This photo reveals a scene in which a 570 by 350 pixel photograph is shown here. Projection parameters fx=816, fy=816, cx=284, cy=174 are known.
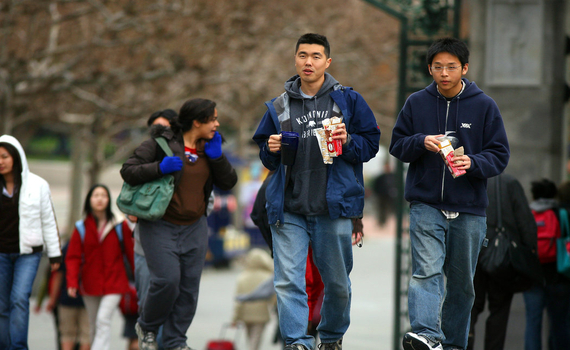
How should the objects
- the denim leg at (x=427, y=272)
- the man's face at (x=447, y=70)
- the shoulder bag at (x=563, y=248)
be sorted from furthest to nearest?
the shoulder bag at (x=563, y=248)
the man's face at (x=447, y=70)
the denim leg at (x=427, y=272)

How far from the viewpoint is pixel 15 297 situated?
6.45m

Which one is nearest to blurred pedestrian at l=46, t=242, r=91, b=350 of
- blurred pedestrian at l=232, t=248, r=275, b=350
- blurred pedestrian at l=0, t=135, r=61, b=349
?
blurred pedestrian at l=0, t=135, r=61, b=349

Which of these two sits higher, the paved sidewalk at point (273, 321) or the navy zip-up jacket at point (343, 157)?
the navy zip-up jacket at point (343, 157)

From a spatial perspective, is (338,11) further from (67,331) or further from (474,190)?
(474,190)

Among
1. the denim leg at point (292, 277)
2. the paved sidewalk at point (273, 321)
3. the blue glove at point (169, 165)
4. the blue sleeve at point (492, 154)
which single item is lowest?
the paved sidewalk at point (273, 321)

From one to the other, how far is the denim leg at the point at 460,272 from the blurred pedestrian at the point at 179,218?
1829mm

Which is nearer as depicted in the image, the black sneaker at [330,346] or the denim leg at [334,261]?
the denim leg at [334,261]

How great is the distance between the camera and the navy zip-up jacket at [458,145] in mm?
4805

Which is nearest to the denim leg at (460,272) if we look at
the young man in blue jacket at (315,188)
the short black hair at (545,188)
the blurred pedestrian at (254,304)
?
the young man in blue jacket at (315,188)

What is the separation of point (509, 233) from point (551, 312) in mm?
1384

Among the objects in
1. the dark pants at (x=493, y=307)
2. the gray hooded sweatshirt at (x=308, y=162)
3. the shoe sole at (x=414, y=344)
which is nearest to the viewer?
the shoe sole at (x=414, y=344)

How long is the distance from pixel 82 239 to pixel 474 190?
161 inches

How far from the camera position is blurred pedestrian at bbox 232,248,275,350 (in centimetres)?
934

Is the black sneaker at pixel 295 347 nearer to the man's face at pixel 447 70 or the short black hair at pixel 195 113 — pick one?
the man's face at pixel 447 70
